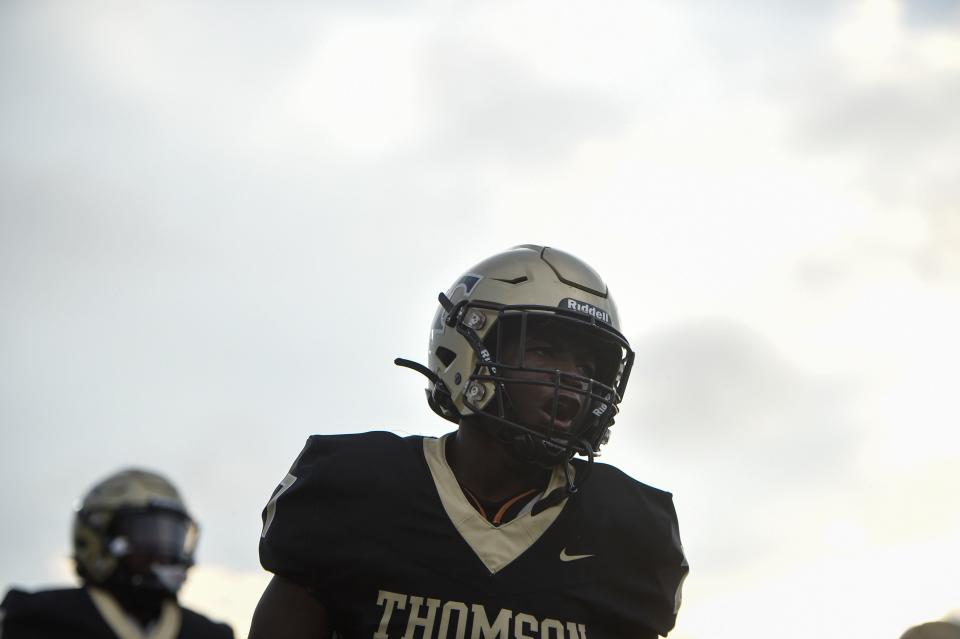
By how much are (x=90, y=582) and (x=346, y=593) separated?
4.34ft

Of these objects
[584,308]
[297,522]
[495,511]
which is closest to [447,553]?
[495,511]

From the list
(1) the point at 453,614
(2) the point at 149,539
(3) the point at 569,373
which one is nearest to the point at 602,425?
(3) the point at 569,373

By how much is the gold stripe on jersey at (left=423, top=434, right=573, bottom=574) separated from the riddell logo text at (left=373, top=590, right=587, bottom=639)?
6.8 inches

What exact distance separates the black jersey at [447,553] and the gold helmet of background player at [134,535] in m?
1.25

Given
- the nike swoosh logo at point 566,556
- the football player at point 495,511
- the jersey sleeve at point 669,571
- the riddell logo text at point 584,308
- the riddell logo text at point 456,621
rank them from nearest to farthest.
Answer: the riddell logo text at point 456,621 → the football player at point 495,511 → the nike swoosh logo at point 566,556 → the jersey sleeve at point 669,571 → the riddell logo text at point 584,308

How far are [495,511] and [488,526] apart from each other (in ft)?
0.39

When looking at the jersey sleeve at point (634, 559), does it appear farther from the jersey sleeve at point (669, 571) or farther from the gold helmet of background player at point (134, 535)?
the gold helmet of background player at point (134, 535)

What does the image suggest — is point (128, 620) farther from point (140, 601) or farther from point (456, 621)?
point (456, 621)

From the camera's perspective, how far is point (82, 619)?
10.8 feet

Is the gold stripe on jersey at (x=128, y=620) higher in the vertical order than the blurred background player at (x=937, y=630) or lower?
lower

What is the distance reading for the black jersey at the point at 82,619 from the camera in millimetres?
3301

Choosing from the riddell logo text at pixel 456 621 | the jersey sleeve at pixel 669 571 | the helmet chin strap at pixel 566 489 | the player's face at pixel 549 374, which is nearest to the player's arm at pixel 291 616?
the riddell logo text at pixel 456 621

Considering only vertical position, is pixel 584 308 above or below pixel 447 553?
above

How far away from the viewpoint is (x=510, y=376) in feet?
15.9
